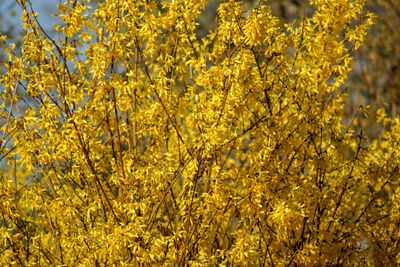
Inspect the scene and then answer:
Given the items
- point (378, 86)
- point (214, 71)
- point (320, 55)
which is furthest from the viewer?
point (378, 86)

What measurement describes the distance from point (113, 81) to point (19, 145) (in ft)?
2.31

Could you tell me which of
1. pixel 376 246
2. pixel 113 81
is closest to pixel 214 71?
pixel 113 81

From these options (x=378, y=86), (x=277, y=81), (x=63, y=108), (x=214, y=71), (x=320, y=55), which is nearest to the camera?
(x=214, y=71)

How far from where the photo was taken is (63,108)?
3.20 metres

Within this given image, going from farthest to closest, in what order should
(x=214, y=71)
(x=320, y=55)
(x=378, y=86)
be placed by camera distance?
(x=378, y=86)
(x=320, y=55)
(x=214, y=71)

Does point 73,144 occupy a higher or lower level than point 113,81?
lower

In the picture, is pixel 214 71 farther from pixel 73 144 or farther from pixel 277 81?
pixel 73 144

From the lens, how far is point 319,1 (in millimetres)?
3533

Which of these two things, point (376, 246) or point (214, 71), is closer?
point (214, 71)

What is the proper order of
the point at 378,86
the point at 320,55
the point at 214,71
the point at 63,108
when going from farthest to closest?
the point at 378,86
the point at 320,55
the point at 63,108
the point at 214,71

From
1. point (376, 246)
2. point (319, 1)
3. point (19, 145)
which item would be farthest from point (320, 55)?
point (19, 145)

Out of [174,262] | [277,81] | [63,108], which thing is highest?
[277,81]

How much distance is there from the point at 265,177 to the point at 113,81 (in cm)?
110

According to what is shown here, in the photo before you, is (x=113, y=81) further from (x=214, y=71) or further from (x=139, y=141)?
(x=139, y=141)
